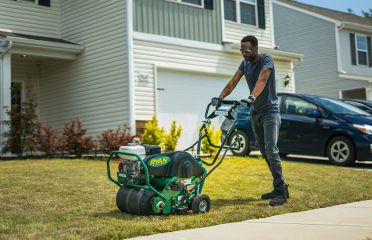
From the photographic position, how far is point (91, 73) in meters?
14.6

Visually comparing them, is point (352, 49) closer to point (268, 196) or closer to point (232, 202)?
point (268, 196)

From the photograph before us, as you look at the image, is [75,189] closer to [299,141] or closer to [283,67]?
[299,141]

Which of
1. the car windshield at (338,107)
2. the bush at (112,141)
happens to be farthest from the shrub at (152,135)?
the car windshield at (338,107)

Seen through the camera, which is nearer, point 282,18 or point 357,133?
point 357,133

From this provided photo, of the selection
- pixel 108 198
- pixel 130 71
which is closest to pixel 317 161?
pixel 130 71

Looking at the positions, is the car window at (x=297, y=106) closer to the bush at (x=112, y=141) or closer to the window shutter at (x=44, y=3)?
the bush at (x=112, y=141)

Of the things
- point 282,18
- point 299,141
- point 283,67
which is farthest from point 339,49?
point 299,141

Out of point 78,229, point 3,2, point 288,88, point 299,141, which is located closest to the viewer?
point 78,229

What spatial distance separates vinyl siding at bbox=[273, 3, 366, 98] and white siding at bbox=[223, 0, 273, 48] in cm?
843

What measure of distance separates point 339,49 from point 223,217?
2181 cm

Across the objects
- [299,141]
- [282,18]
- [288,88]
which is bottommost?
[299,141]

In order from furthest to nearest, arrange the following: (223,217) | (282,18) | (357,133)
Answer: (282,18) < (357,133) < (223,217)

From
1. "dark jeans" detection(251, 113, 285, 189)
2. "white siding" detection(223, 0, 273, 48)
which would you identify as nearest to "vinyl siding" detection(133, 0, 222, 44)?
"white siding" detection(223, 0, 273, 48)

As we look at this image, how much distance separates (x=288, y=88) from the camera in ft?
59.0
